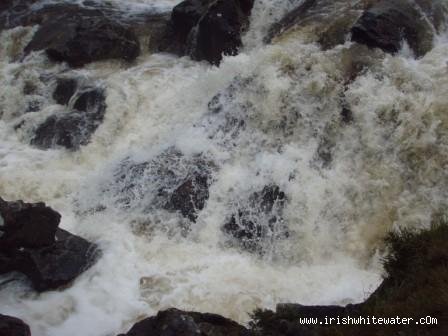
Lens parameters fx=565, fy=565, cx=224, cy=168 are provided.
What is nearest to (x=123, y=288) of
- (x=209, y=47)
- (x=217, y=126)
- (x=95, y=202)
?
(x=95, y=202)

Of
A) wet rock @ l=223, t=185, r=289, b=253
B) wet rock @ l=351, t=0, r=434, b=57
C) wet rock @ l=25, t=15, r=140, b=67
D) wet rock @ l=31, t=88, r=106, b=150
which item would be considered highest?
wet rock @ l=351, t=0, r=434, b=57

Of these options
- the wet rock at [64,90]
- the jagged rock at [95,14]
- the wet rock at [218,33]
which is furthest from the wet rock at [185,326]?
the jagged rock at [95,14]

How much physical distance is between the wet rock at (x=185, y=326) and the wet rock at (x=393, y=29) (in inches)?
286

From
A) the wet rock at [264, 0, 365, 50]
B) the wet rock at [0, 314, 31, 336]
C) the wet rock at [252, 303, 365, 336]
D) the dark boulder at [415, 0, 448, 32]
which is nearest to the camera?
the wet rock at [252, 303, 365, 336]

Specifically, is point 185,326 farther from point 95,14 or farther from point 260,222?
point 95,14

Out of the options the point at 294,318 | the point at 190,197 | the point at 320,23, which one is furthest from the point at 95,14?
the point at 294,318

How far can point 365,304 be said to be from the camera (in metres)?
5.54

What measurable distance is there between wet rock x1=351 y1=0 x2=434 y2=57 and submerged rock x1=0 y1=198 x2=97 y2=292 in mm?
6973

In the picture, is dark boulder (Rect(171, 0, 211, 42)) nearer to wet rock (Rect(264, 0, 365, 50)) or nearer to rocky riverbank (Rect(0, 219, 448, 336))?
wet rock (Rect(264, 0, 365, 50))

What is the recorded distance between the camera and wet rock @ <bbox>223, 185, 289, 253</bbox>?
8711 mm

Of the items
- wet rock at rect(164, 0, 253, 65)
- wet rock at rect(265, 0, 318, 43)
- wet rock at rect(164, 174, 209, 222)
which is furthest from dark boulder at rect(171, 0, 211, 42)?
wet rock at rect(164, 174, 209, 222)

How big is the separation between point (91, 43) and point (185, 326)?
976 centimetres

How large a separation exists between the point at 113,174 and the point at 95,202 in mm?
754

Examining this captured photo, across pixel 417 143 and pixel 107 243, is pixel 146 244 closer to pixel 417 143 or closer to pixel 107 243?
pixel 107 243
